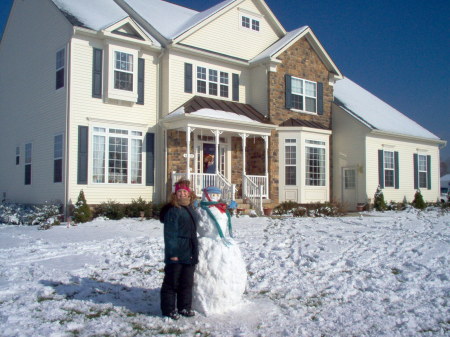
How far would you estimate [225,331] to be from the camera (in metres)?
4.63

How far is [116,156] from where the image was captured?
50.2 feet

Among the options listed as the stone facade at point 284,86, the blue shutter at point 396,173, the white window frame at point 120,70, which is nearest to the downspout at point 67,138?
the white window frame at point 120,70

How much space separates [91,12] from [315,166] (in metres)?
10.5

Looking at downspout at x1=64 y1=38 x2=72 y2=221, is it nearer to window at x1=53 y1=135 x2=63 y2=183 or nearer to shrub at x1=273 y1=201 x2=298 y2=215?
window at x1=53 y1=135 x2=63 y2=183

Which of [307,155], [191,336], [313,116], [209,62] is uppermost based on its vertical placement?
[209,62]

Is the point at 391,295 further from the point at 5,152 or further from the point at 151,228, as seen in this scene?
the point at 5,152

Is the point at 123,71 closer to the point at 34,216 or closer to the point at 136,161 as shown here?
the point at 136,161

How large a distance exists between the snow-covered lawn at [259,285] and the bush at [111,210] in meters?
3.06

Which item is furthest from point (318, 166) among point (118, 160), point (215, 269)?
point (215, 269)

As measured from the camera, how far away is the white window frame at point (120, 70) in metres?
15.0

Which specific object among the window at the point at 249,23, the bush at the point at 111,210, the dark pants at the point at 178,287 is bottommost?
the dark pants at the point at 178,287

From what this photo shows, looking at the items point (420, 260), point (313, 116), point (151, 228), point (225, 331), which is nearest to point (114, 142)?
point (151, 228)

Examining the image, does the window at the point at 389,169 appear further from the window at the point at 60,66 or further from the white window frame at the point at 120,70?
the window at the point at 60,66

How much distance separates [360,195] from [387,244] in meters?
10.8
